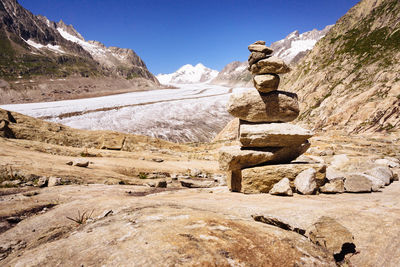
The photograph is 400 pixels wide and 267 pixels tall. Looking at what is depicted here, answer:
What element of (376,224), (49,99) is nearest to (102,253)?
(376,224)

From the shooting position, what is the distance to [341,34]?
43.8m

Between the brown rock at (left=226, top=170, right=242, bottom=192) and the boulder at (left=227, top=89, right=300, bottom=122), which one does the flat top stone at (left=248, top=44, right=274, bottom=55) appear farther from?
the brown rock at (left=226, top=170, right=242, bottom=192)

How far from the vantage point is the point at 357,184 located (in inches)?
271

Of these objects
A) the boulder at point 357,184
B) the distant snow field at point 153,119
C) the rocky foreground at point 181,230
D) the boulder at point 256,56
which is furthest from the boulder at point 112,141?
the distant snow field at point 153,119

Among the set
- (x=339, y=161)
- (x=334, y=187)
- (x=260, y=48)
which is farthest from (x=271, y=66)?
(x=339, y=161)

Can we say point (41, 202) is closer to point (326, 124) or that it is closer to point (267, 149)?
point (267, 149)

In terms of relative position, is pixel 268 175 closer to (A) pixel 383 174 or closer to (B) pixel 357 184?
(B) pixel 357 184

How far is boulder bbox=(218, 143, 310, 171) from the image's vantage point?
7.89 meters

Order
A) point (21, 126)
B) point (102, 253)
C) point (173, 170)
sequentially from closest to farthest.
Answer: point (102, 253) < point (173, 170) < point (21, 126)

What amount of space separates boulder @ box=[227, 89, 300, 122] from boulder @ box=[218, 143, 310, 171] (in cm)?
132

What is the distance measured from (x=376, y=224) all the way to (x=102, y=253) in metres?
4.54

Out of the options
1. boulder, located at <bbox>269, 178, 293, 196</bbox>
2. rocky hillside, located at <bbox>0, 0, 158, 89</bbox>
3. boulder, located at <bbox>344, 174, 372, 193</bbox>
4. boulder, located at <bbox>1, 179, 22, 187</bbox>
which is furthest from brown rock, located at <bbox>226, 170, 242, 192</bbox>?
rocky hillside, located at <bbox>0, 0, 158, 89</bbox>

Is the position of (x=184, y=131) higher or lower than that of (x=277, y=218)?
higher

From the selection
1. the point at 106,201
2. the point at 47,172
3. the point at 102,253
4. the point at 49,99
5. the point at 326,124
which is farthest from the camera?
the point at 49,99
